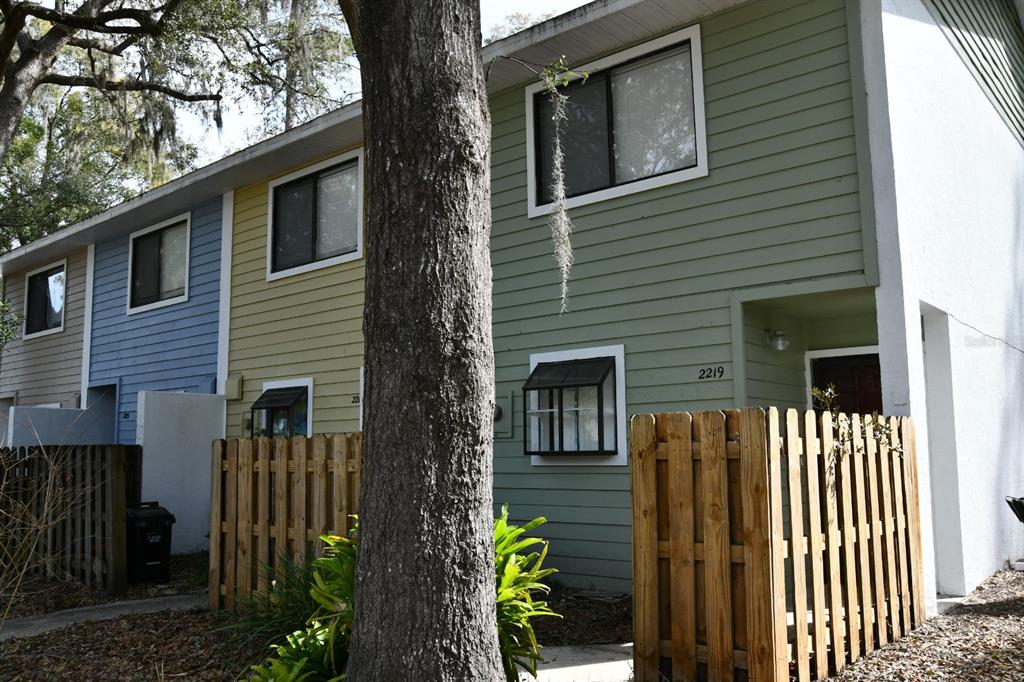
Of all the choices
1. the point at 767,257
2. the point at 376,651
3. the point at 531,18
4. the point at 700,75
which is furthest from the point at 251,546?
the point at 531,18

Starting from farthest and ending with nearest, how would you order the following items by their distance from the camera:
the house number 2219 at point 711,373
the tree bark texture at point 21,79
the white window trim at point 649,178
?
the tree bark texture at point 21,79 < the white window trim at point 649,178 < the house number 2219 at point 711,373

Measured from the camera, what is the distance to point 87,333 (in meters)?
15.3

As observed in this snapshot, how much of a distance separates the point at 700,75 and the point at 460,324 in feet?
16.4

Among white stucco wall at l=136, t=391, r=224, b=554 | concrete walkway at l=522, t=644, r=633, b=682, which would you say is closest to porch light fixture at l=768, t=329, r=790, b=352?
concrete walkway at l=522, t=644, r=633, b=682

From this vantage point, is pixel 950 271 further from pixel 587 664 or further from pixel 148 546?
pixel 148 546

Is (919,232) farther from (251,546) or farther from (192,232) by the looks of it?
(192,232)

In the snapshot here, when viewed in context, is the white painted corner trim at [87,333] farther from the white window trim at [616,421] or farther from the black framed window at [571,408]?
the white window trim at [616,421]

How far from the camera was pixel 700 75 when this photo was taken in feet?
24.6

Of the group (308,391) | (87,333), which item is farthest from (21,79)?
(308,391)

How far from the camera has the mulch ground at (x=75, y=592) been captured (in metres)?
7.73

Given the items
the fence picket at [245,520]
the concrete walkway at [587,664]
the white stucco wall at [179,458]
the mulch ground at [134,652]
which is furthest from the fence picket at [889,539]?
the white stucco wall at [179,458]

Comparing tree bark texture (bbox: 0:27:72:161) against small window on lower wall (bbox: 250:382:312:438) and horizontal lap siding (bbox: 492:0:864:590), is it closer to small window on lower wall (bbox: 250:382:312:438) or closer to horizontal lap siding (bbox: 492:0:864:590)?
small window on lower wall (bbox: 250:382:312:438)

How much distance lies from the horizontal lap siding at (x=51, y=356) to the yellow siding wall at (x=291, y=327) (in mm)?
5122

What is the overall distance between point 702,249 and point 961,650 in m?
3.63
